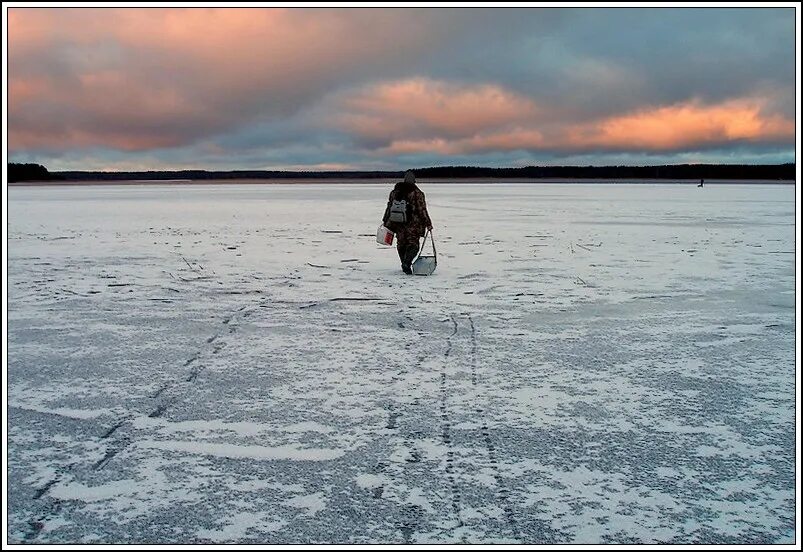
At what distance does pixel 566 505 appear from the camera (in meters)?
3.17

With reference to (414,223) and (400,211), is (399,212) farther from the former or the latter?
(414,223)

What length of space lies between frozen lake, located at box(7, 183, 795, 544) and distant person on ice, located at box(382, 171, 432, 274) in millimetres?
670

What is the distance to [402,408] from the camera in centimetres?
446

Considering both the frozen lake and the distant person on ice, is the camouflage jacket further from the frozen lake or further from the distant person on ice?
the frozen lake


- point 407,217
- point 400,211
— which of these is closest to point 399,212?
point 400,211

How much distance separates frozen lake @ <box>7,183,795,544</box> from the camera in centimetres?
308

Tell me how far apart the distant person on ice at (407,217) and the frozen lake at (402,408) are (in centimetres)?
67

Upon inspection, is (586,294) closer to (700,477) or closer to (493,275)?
(493,275)

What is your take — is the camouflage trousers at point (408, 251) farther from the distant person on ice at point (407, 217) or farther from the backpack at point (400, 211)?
the backpack at point (400, 211)

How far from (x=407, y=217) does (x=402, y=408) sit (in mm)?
5926

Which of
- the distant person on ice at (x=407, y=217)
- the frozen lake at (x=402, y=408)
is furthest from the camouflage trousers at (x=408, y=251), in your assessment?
the frozen lake at (x=402, y=408)

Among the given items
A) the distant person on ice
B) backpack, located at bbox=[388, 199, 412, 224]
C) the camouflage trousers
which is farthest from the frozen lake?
backpack, located at bbox=[388, 199, 412, 224]

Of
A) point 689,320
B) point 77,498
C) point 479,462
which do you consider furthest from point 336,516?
point 689,320

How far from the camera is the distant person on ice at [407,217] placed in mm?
10078
